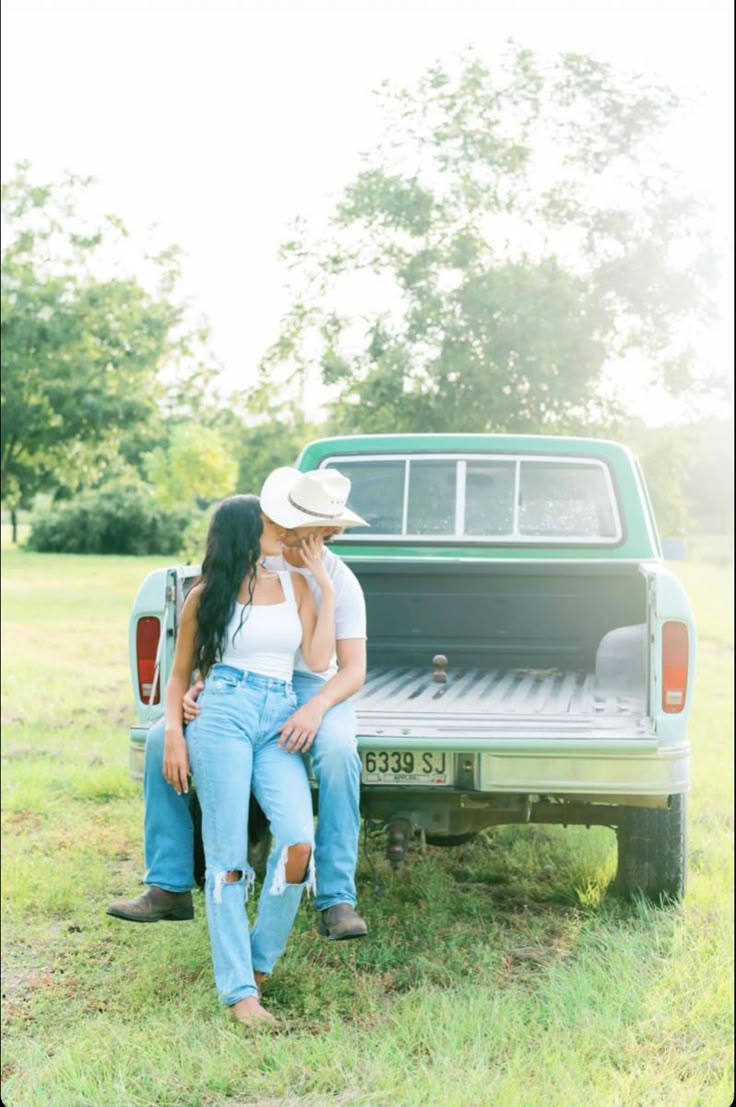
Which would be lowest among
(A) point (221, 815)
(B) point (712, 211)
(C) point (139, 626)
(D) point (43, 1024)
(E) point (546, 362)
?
(D) point (43, 1024)

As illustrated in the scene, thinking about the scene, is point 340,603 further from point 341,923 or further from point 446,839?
point 446,839

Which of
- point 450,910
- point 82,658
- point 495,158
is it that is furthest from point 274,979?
point 495,158

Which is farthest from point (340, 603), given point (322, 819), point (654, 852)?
point (654, 852)

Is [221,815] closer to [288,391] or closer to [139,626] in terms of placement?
[139,626]

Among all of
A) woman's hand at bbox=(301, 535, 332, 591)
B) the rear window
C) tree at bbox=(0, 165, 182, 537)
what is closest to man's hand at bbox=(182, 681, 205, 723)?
woman's hand at bbox=(301, 535, 332, 591)

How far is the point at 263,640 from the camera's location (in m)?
4.13

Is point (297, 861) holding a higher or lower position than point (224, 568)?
lower

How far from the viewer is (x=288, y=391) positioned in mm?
21312

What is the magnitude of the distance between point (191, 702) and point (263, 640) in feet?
0.93

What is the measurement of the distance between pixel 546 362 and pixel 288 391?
543cm

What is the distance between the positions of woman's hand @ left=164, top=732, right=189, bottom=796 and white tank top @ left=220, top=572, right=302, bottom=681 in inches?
10.7

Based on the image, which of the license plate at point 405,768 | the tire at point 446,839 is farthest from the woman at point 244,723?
the tire at point 446,839

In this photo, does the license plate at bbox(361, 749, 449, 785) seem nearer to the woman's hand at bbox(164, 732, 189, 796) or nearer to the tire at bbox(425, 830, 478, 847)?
the woman's hand at bbox(164, 732, 189, 796)

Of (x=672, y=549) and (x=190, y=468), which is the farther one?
(x=190, y=468)
